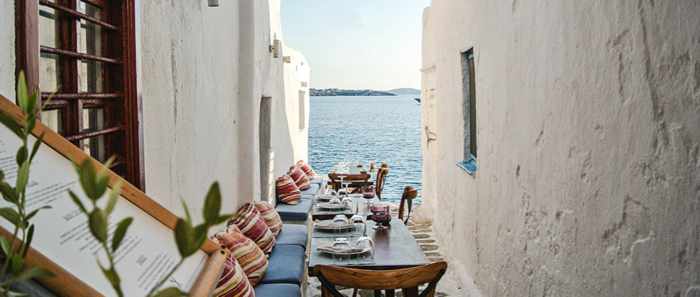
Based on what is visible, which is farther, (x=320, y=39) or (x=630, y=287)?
(x=320, y=39)

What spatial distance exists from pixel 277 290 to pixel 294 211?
3.27m

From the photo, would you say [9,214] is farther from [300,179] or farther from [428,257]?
[300,179]

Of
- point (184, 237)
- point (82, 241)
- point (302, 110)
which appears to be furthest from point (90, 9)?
point (302, 110)

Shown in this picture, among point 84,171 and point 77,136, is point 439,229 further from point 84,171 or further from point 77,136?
point 84,171

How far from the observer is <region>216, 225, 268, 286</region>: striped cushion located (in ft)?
14.2

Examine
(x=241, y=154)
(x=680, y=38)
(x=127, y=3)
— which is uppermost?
(x=127, y=3)

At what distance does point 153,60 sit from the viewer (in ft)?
11.0

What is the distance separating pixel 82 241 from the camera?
1024 millimetres

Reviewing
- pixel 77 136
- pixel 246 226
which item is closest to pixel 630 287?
pixel 77 136

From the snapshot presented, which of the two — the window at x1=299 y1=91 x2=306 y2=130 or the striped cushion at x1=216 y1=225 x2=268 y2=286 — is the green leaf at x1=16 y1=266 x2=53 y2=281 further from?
the window at x1=299 y1=91 x2=306 y2=130

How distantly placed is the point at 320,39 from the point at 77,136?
31262 mm

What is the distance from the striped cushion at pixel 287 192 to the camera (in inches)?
323

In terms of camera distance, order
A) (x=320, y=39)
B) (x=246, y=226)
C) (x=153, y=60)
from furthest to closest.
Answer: (x=320, y=39) < (x=246, y=226) < (x=153, y=60)

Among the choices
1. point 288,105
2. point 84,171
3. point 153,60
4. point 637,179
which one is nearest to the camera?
point 84,171
